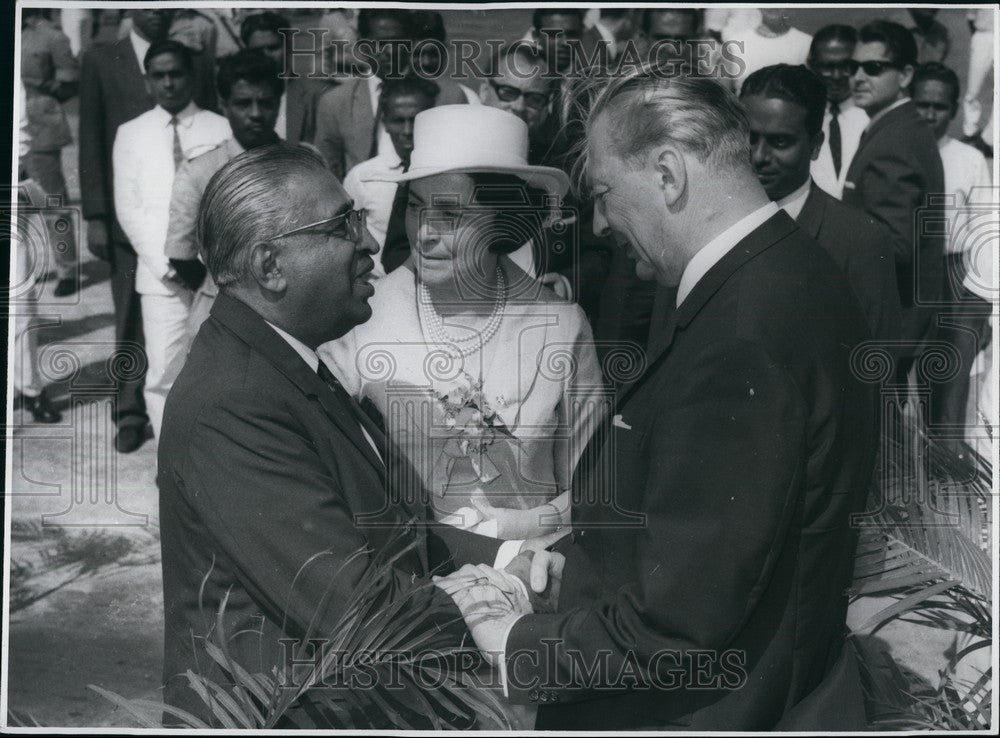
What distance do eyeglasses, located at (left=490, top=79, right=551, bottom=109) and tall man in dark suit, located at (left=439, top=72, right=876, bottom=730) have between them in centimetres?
20

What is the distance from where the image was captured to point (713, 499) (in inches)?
167

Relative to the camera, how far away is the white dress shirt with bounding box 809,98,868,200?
459cm

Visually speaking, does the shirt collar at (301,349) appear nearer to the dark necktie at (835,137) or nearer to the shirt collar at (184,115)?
the shirt collar at (184,115)

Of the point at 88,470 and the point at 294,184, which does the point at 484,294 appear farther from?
the point at 88,470

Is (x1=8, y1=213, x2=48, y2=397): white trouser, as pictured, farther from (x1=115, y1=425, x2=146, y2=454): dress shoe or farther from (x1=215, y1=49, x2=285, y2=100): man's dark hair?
(x1=215, y1=49, x2=285, y2=100): man's dark hair

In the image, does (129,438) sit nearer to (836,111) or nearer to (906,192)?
(836,111)

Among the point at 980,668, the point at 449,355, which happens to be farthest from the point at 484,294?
the point at 980,668

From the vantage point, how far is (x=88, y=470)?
468 cm

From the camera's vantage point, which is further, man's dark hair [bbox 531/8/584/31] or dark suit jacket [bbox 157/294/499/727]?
man's dark hair [bbox 531/8/584/31]

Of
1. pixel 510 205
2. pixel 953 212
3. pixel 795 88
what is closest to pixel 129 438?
pixel 510 205

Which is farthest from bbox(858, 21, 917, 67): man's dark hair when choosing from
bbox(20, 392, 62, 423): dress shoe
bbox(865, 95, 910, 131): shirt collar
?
bbox(20, 392, 62, 423): dress shoe

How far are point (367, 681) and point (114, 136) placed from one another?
2322mm

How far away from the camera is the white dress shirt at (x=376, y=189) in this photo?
4.59 meters

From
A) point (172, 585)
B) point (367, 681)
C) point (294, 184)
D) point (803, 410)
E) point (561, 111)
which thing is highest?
point (561, 111)
